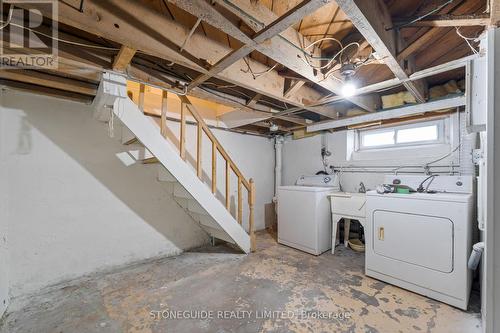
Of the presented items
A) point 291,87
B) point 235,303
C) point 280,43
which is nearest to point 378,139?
point 291,87

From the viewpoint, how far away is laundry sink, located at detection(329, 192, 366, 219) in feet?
8.83

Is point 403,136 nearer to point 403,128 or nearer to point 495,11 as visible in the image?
point 403,128

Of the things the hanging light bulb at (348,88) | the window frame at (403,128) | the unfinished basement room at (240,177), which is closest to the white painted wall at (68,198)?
the unfinished basement room at (240,177)

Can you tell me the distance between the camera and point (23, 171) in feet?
6.73

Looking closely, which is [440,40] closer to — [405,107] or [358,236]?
[405,107]

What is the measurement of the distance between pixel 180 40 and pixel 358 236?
11.2 ft

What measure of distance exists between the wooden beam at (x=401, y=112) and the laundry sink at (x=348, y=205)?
1.02 metres

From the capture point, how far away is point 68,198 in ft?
7.41

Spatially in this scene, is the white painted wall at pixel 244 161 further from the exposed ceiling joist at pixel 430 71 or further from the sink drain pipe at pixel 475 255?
the sink drain pipe at pixel 475 255

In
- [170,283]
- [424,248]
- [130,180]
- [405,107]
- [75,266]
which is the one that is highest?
[405,107]

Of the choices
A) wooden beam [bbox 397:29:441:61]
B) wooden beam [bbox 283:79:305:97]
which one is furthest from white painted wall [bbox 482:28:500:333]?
wooden beam [bbox 283:79:305:97]

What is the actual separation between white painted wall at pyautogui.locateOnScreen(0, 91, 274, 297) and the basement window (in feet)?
10.1

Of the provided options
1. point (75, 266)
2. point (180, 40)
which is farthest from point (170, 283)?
point (180, 40)

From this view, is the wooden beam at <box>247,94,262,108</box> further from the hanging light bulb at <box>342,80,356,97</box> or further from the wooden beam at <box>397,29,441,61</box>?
the wooden beam at <box>397,29,441,61</box>
